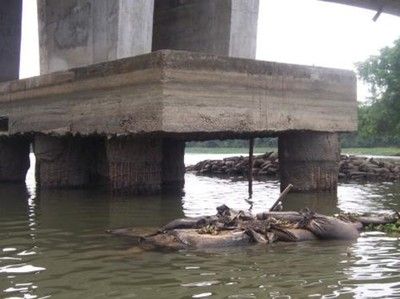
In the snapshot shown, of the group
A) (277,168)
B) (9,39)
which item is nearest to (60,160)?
(9,39)

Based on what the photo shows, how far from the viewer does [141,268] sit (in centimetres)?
659

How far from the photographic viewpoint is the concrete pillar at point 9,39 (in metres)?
20.9

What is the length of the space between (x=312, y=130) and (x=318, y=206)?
215cm

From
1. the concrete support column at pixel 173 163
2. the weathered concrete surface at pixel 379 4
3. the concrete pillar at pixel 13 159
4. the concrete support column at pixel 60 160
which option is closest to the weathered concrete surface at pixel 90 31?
the concrete support column at pixel 60 160

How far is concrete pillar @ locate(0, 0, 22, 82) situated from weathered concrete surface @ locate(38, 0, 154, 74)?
5.56 m

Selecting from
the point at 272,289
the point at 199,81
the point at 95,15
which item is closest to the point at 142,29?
the point at 95,15

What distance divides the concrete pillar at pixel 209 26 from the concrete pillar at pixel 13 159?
584cm

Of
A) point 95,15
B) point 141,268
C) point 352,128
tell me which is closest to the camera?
point 141,268

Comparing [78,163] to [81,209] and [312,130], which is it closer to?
[81,209]

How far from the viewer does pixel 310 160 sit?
1524 centimetres

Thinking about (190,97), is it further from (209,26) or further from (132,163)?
(209,26)

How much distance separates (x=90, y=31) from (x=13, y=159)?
8414mm

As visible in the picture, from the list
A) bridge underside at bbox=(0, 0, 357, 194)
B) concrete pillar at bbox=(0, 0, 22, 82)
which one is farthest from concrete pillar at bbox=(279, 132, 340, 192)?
concrete pillar at bbox=(0, 0, 22, 82)

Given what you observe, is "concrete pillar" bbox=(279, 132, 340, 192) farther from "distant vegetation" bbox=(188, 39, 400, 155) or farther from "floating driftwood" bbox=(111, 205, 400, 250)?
"distant vegetation" bbox=(188, 39, 400, 155)
